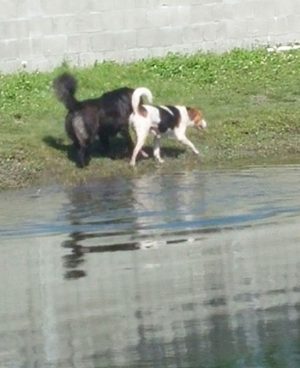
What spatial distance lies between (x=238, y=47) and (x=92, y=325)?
12813 mm

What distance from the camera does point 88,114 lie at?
16922 millimetres

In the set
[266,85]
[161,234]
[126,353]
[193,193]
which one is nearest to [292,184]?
[193,193]

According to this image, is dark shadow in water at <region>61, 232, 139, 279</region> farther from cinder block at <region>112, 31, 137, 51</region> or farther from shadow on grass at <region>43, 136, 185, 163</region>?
cinder block at <region>112, 31, 137, 51</region>

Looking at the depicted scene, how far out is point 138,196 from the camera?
49.3ft

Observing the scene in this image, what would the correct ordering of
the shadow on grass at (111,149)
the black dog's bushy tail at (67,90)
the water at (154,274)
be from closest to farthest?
the water at (154,274)
the black dog's bushy tail at (67,90)
the shadow on grass at (111,149)

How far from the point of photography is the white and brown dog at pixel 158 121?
17.0 m

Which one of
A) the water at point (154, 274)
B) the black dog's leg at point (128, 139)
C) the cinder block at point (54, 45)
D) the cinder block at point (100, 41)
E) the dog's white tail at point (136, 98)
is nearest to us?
the water at point (154, 274)

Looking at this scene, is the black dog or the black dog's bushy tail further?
the black dog

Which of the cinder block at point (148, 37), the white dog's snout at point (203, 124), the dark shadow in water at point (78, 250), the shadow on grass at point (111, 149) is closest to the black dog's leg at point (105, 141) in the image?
the shadow on grass at point (111, 149)

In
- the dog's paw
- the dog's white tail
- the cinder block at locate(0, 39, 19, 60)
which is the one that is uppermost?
the cinder block at locate(0, 39, 19, 60)

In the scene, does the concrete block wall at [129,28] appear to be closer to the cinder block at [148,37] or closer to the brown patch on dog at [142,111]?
the cinder block at [148,37]

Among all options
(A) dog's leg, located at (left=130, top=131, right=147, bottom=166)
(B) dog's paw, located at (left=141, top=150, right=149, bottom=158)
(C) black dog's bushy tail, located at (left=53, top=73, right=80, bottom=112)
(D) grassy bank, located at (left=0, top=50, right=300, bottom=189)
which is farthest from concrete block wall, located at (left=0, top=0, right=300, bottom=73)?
(A) dog's leg, located at (left=130, top=131, right=147, bottom=166)

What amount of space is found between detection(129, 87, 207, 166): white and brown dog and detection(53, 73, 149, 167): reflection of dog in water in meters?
0.12

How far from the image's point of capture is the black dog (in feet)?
55.4
